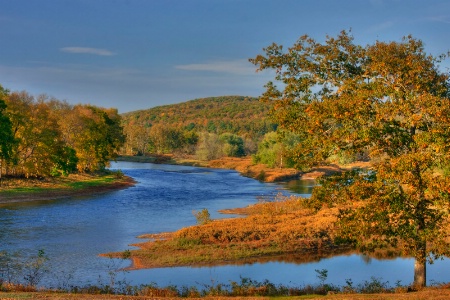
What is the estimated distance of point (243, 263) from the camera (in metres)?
32.0

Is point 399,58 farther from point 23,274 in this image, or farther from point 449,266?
point 23,274

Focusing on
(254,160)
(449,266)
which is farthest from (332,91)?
(254,160)

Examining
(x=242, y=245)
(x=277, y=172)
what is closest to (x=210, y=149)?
(x=277, y=172)

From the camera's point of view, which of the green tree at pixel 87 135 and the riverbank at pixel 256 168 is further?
the riverbank at pixel 256 168

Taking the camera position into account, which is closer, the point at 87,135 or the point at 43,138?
the point at 43,138

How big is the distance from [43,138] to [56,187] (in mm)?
7493

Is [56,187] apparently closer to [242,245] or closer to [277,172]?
[242,245]

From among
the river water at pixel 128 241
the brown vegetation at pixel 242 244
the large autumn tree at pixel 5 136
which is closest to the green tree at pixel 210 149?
the river water at pixel 128 241

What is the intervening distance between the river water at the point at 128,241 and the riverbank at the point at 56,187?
11.5 ft

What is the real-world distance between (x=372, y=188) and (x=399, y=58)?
566 cm

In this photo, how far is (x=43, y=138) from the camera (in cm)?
7019

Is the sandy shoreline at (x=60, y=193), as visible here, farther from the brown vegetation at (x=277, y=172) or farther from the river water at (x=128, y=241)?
the brown vegetation at (x=277, y=172)

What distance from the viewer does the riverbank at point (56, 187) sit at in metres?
62.3

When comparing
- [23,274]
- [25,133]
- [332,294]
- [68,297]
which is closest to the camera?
[68,297]
